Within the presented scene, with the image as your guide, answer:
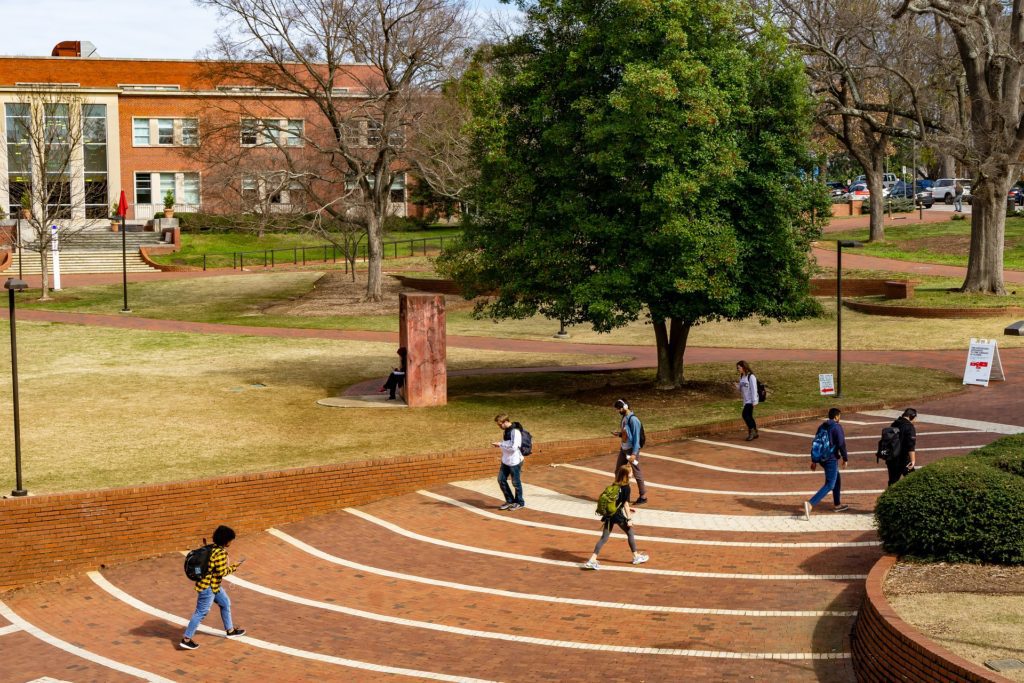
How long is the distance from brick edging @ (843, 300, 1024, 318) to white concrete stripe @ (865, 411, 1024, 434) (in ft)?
51.4

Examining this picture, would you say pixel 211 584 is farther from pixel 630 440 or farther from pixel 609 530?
pixel 630 440

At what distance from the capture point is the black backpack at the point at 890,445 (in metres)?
17.1

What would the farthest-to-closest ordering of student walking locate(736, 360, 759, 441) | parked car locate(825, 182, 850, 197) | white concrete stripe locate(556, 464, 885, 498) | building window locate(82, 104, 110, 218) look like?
1. parked car locate(825, 182, 850, 197)
2. building window locate(82, 104, 110, 218)
3. student walking locate(736, 360, 759, 441)
4. white concrete stripe locate(556, 464, 885, 498)

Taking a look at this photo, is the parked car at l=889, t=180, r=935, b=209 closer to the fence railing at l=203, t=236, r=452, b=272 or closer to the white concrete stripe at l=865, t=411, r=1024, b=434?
the fence railing at l=203, t=236, r=452, b=272

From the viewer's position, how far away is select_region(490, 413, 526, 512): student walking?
18484 millimetres

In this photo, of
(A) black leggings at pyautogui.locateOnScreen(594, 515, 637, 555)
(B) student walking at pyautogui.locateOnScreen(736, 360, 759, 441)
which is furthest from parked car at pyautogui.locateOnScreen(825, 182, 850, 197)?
(A) black leggings at pyautogui.locateOnScreen(594, 515, 637, 555)

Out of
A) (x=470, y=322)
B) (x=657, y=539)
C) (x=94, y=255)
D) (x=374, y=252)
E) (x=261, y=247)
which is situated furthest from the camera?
(x=261, y=247)

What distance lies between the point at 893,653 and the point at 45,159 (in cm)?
4551

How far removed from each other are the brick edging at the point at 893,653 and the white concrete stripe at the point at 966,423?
1133cm

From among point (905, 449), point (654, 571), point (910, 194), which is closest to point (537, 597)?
point (654, 571)

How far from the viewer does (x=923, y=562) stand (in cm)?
1347

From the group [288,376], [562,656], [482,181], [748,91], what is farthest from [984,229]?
[562,656]

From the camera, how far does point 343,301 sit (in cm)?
4841

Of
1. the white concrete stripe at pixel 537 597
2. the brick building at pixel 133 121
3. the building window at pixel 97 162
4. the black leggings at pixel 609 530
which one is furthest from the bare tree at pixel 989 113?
the building window at pixel 97 162
